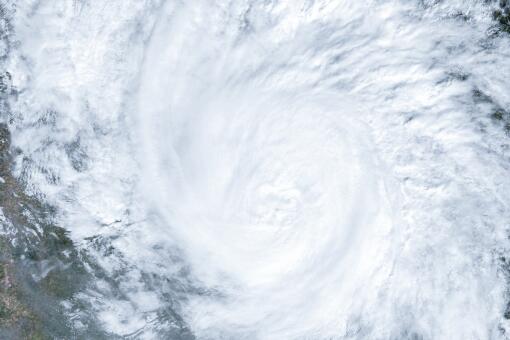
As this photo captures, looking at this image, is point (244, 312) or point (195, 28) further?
point (244, 312)

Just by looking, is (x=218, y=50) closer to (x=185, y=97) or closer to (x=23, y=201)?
(x=185, y=97)

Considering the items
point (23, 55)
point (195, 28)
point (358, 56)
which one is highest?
point (23, 55)

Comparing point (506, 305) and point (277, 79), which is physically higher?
point (277, 79)

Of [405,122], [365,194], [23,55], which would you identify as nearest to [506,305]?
[365,194]

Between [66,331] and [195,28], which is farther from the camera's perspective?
[66,331]

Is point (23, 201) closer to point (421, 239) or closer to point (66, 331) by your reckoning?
point (66, 331)

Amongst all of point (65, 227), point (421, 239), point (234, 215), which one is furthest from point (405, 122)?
point (65, 227)

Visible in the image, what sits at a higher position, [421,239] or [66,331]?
[66,331]

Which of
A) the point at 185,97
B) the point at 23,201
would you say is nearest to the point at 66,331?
the point at 23,201

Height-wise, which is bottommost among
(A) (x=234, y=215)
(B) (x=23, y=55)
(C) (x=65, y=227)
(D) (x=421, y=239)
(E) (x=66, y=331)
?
(D) (x=421, y=239)
